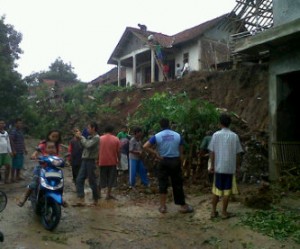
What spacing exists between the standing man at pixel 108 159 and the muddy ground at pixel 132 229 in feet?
1.53

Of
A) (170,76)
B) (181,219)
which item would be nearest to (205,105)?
(181,219)

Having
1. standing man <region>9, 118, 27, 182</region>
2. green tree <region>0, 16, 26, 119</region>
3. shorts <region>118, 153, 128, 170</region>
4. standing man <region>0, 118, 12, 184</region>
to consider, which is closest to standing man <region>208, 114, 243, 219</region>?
shorts <region>118, 153, 128, 170</region>

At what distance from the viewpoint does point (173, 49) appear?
2673 centimetres

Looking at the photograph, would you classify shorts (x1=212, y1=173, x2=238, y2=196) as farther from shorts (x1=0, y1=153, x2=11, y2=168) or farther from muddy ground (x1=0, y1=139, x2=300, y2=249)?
shorts (x1=0, y1=153, x2=11, y2=168)

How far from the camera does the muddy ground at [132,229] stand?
5270 mm

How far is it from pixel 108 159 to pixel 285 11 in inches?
214

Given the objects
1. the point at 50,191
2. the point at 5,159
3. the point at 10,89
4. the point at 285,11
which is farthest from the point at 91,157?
the point at 10,89

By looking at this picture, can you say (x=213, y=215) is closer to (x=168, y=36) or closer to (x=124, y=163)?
(x=124, y=163)

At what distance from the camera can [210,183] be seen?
965 cm

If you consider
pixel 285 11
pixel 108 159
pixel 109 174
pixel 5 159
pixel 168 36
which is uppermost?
pixel 168 36

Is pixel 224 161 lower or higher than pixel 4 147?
lower

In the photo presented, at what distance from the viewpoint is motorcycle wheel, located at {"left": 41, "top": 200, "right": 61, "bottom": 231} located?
5.86 meters

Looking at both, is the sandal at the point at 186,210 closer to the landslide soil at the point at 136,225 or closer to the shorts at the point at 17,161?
the landslide soil at the point at 136,225

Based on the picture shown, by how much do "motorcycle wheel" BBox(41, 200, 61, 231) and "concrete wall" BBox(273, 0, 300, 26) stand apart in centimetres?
675
